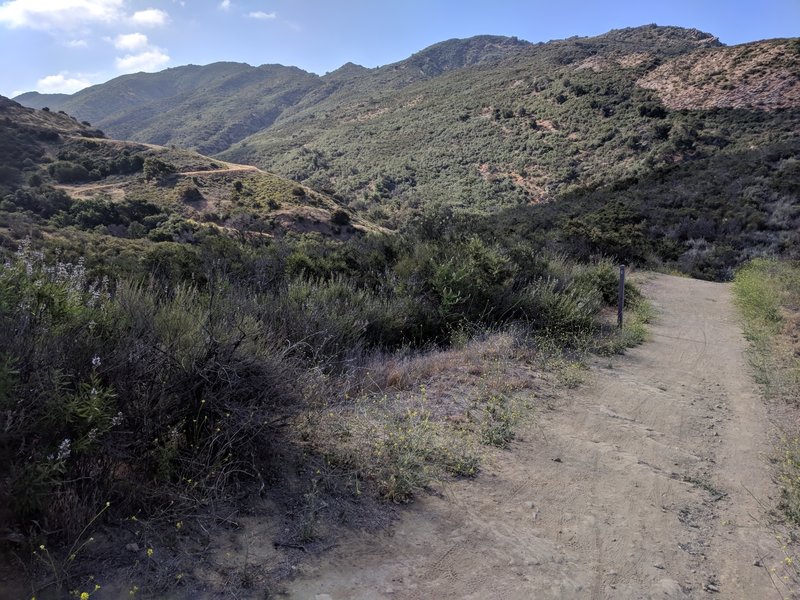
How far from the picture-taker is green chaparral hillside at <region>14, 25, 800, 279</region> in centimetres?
2175

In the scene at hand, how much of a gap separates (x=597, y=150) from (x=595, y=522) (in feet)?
148

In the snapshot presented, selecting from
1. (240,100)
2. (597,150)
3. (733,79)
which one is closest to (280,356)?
(597,150)

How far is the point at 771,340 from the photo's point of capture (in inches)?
341

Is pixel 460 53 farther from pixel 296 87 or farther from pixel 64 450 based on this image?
pixel 64 450

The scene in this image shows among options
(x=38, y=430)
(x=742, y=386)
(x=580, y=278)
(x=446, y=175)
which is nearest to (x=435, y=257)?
(x=580, y=278)

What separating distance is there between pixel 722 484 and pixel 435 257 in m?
6.10

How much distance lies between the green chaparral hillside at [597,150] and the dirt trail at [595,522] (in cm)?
851

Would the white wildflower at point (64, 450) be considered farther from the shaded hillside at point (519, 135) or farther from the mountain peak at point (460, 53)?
the mountain peak at point (460, 53)

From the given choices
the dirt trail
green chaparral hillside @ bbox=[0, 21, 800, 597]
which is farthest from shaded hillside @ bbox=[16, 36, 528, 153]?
the dirt trail

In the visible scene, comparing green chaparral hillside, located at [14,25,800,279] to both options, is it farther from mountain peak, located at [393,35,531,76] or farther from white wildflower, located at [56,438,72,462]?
mountain peak, located at [393,35,531,76]

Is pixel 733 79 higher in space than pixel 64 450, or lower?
higher

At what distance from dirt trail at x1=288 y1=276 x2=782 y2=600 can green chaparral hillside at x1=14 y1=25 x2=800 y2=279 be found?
8509mm

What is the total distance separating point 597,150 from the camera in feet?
143

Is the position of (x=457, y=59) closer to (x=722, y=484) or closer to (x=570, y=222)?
(x=570, y=222)
